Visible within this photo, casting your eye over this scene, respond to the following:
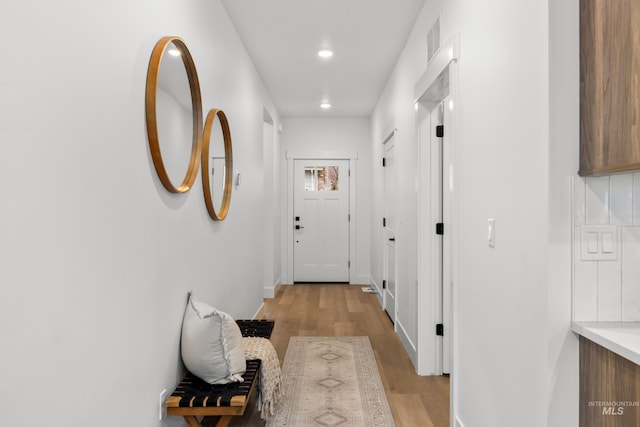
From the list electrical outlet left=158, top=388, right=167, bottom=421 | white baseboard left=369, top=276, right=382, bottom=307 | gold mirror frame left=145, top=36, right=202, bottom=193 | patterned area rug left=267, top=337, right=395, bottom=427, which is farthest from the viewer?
white baseboard left=369, top=276, right=382, bottom=307

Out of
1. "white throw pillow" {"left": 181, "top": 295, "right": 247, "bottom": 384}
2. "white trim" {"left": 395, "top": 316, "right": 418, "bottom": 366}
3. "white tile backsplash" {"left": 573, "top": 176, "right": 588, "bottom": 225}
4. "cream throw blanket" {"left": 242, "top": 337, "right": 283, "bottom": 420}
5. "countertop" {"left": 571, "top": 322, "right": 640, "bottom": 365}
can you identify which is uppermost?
"white tile backsplash" {"left": 573, "top": 176, "right": 588, "bottom": 225}

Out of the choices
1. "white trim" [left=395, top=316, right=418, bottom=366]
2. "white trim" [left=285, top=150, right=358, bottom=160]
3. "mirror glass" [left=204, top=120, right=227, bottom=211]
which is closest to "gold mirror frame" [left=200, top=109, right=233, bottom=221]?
"mirror glass" [left=204, top=120, right=227, bottom=211]

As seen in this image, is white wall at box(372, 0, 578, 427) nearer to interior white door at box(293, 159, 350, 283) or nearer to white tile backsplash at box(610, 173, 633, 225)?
white tile backsplash at box(610, 173, 633, 225)

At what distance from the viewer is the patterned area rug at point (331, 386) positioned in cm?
247

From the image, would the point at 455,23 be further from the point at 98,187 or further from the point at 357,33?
the point at 98,187

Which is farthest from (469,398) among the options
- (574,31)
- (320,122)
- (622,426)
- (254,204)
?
(320,122)

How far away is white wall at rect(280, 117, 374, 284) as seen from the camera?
6.82 meters

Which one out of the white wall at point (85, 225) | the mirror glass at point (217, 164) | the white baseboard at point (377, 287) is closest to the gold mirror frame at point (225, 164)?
the mirror glass at point (217, 164)

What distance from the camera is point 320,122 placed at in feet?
22.4

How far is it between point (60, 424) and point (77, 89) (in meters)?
0.92

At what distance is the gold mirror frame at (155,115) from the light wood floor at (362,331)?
1398 millimetres

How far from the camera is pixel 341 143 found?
22.4ft

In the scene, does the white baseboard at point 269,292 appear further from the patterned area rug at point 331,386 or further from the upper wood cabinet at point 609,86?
the upper wood cabinet at point 609,86

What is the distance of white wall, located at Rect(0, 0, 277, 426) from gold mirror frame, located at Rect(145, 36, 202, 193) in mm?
42
